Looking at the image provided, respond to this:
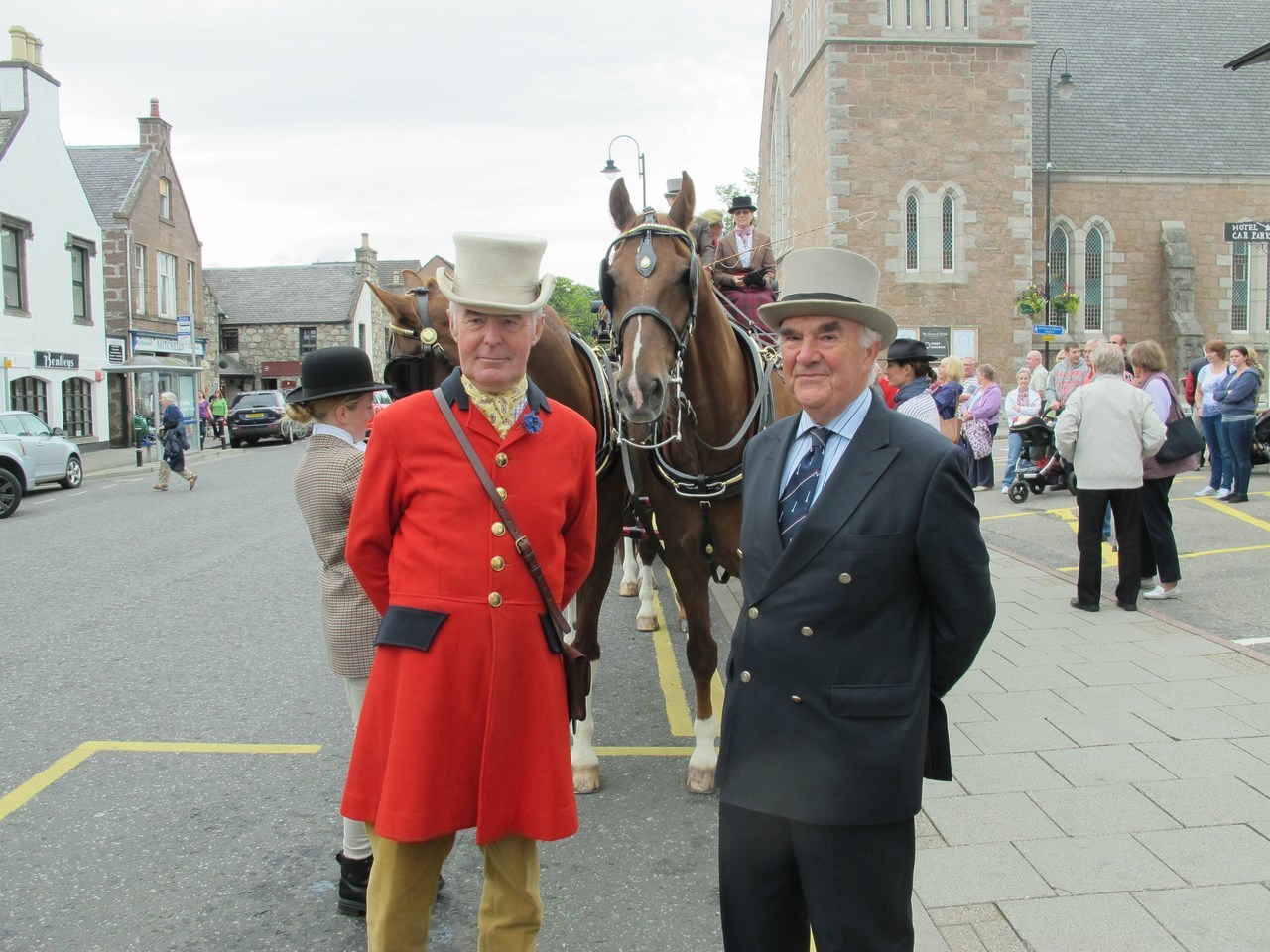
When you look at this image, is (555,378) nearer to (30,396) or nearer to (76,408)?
(30,396)

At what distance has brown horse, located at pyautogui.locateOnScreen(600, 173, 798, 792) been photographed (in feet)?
13.3

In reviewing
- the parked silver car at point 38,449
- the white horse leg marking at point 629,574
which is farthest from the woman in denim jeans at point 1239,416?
the parked silver car at point 38,449

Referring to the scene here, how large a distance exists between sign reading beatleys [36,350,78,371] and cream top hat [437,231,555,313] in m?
29.8

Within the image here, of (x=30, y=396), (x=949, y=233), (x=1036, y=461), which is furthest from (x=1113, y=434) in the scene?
(x=30, y=396)

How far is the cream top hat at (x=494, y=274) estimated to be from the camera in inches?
101

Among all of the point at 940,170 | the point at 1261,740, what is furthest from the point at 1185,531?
the point at 940,170

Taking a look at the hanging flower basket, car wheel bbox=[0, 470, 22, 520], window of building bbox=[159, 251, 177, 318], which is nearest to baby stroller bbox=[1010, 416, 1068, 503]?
car wheel bbox=[0, 470, 22, 520]

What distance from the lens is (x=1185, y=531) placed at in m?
10.8

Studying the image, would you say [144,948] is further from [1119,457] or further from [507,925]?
[1119,457]

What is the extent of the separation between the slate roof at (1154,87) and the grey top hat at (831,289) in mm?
35847

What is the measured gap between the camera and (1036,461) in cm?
1412

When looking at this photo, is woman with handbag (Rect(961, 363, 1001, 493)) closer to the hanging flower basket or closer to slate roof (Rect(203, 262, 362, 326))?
the hanging flower basket

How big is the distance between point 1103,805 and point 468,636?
2855 mm

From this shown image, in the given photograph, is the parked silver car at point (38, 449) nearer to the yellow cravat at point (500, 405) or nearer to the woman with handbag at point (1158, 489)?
the woman with handbag at point (1158, 489)
